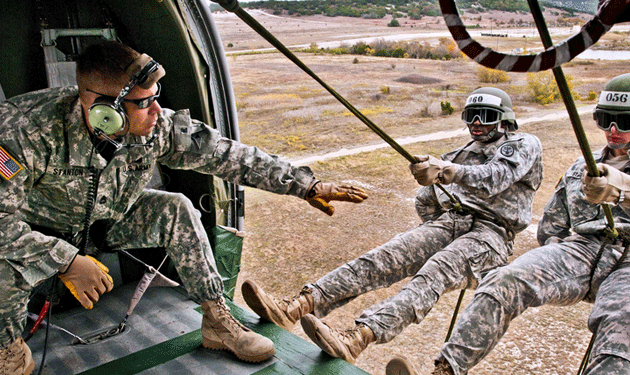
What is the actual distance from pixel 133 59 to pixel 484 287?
1939mm

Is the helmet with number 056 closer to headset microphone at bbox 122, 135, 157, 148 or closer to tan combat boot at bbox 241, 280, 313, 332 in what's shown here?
tan combat boot at bbox 241, 280, 313, 332

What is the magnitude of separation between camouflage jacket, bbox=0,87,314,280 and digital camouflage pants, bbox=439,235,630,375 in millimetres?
1005

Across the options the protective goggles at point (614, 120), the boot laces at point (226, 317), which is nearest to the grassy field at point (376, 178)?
the boot laces at point (226, 317)

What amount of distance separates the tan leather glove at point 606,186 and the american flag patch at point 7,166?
7.70ft

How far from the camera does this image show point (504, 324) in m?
2.52

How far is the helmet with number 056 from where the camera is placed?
2.73 meters

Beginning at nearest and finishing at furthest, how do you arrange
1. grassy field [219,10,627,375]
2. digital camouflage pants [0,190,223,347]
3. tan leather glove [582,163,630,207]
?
tan leather glove [582,163,630,207]
digital camouflage pants [0,190,223,347]
grassy field [219,10,627,375]

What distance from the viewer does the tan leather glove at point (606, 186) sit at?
Result: 7.27 ft

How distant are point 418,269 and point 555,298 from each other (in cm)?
75

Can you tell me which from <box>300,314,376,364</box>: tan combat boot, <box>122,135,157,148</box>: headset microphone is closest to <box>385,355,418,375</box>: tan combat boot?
<box>300,314,376,364</box>: tan combat boot

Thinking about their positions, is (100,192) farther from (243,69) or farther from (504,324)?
(243,69)

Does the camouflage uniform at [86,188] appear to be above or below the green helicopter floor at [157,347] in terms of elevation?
above

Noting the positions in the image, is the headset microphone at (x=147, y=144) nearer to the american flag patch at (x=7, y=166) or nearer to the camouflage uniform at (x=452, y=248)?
the american flag patch at (x=7, y=166)

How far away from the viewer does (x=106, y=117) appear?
2361mm
